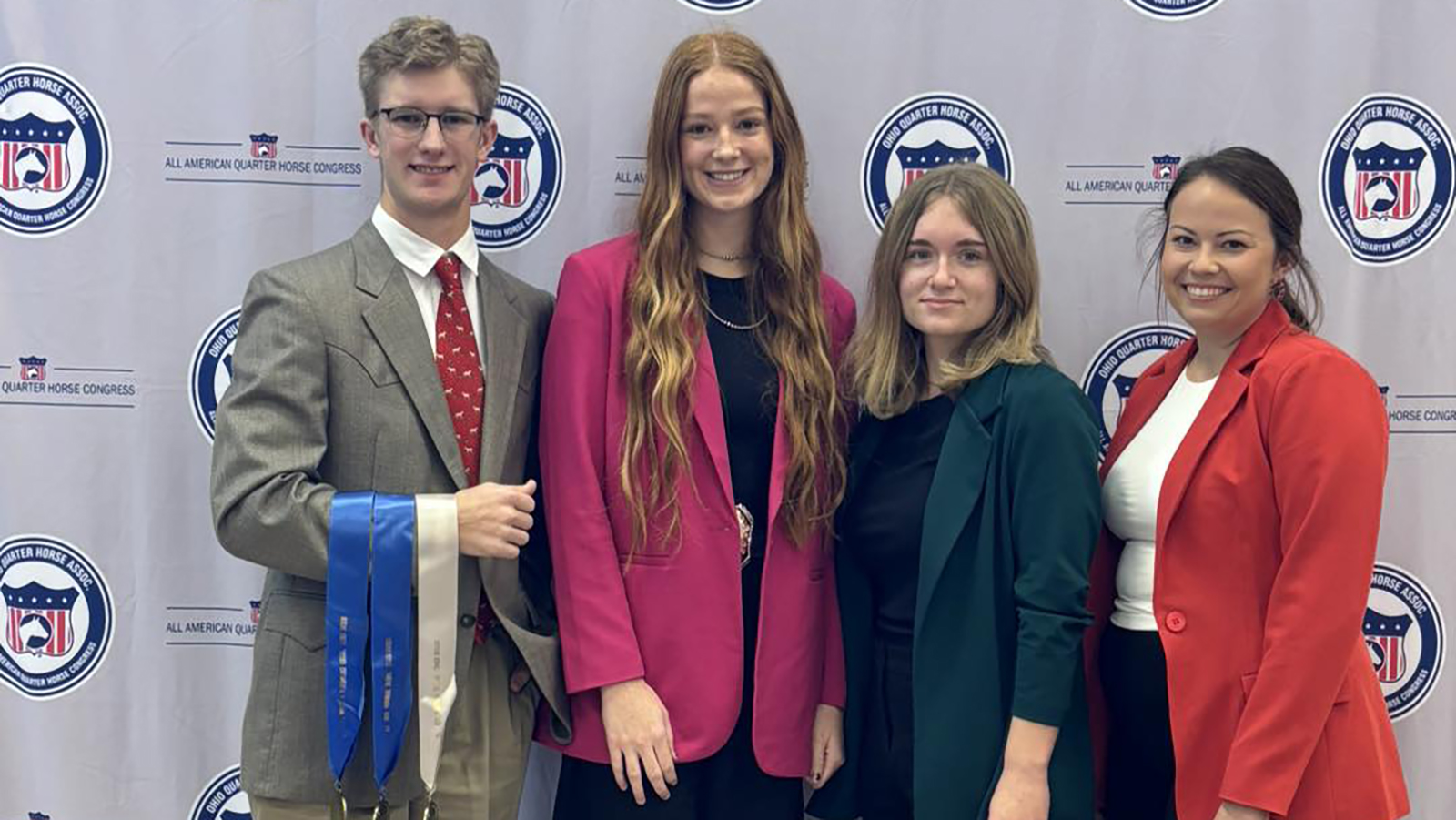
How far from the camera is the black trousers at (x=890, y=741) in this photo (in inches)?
→ 73.2

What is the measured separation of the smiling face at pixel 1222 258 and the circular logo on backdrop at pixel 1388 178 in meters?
0.74

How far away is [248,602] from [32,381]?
0.69m

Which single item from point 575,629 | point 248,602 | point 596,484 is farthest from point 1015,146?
point 248,602

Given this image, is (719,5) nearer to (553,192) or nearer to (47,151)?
(553,192)

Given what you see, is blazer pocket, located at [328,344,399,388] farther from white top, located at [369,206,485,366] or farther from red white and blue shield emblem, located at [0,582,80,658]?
red white and blue shield emblem, located at [0,582,80,658]

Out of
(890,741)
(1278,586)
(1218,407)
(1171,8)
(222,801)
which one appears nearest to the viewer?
(1278,586)

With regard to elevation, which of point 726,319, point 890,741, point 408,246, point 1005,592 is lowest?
point 890,741

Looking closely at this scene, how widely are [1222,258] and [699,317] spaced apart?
2.96 feet

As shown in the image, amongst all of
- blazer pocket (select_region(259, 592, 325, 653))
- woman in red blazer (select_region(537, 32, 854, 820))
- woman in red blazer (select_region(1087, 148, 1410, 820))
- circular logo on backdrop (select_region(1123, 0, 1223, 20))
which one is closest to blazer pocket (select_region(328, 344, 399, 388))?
woman in red blazer (select_region(537, 32, 854, 820))

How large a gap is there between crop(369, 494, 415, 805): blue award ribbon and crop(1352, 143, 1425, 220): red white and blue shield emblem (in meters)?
2.14

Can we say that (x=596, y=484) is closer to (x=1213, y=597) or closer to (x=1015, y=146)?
(x=1213, y=597)

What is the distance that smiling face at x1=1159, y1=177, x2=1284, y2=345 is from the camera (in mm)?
1812

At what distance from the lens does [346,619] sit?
1.75 meters

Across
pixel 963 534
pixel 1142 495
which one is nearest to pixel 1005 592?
pixel 963 534
